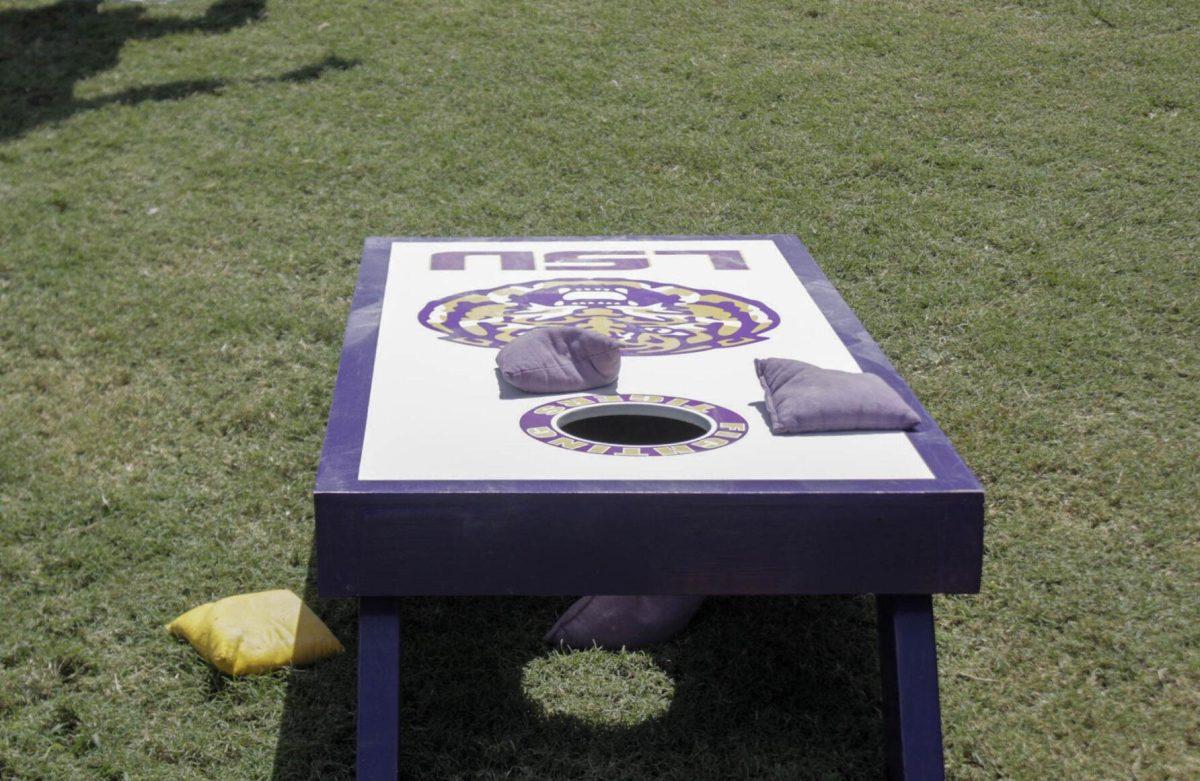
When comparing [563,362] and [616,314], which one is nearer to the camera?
[563,362]

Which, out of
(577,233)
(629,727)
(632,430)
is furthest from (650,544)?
(577,233)

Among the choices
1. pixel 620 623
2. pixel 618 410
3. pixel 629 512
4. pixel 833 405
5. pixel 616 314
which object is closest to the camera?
pixel 629 512

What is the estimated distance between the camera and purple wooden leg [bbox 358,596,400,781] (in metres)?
2.56

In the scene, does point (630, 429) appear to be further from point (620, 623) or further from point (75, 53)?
point (75, 53)

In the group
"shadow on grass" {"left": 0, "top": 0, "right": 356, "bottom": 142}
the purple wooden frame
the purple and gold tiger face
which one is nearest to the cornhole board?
the purple wooden frame

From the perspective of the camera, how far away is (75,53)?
7539mm

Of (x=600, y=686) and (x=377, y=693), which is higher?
(x=377, y=693)

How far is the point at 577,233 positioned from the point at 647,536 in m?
3.21

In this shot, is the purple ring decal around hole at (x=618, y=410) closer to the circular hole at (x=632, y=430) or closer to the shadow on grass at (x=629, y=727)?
the circular hole at (x=632, y=430)

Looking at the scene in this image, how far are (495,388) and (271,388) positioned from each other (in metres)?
1.89

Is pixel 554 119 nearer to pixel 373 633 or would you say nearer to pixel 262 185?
pixel 262 185

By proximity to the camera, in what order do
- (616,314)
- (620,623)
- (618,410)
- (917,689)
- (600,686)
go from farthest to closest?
(616,314)
(620,623)
(600,686)
(618,410)
(917,689)

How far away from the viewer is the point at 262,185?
240 inches

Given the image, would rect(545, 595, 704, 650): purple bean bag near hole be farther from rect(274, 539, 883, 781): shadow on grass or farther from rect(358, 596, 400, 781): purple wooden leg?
rect(358, 596, 400, 781): purple wooden leg
